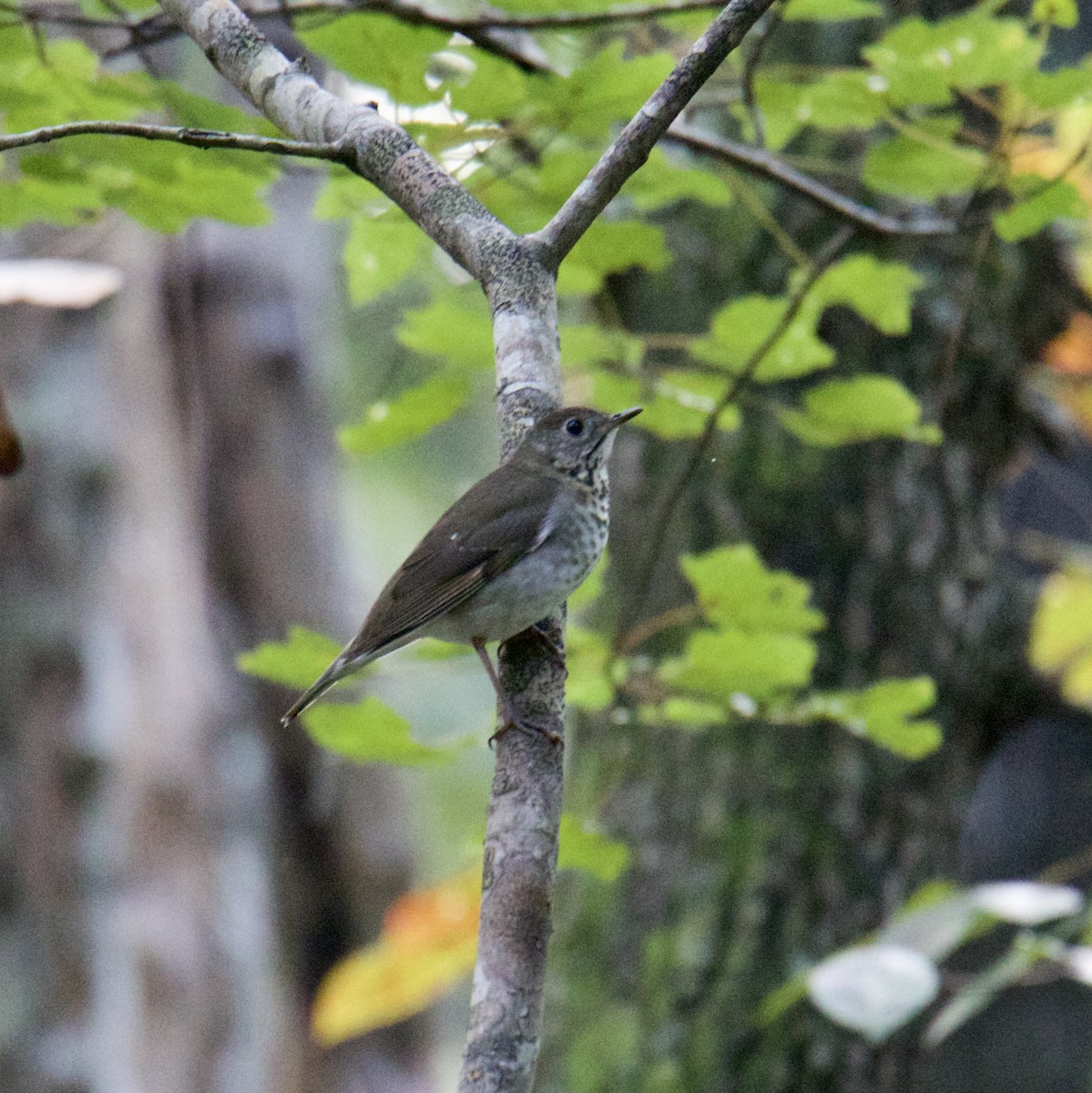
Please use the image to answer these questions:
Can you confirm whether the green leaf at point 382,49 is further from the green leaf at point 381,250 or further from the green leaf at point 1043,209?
the green leaf at point 1043,209

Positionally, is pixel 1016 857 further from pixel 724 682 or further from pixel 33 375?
pixel 33 375

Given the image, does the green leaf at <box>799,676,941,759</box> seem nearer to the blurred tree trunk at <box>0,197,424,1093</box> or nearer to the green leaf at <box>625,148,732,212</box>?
the green leaf at <box>625,148,732,212</box>

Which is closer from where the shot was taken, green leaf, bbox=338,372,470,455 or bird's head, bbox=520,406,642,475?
bird's head, bbox=520,406,642,475

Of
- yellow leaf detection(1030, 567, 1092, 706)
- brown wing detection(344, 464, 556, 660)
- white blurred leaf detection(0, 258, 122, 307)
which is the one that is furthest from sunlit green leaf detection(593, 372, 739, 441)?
yellow leaf detection(1030, 567, 1092, 706)

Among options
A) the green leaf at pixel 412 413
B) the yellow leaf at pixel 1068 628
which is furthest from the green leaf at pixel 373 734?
the yellow leaf at pixel 1068 628

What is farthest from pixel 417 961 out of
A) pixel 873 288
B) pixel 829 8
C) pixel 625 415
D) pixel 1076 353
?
pixel 1076 353

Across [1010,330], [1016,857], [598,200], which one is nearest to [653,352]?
[1010,330]

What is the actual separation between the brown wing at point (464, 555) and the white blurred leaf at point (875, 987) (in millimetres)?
1115

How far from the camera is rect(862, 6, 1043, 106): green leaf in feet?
7.83

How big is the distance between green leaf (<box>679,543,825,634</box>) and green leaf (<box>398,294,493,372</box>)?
0.65 m

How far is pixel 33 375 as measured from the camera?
6.38m

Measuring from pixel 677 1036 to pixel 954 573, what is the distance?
6.03ft

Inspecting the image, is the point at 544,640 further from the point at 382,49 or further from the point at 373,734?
the point at 382,49

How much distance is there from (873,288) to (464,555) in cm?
112
